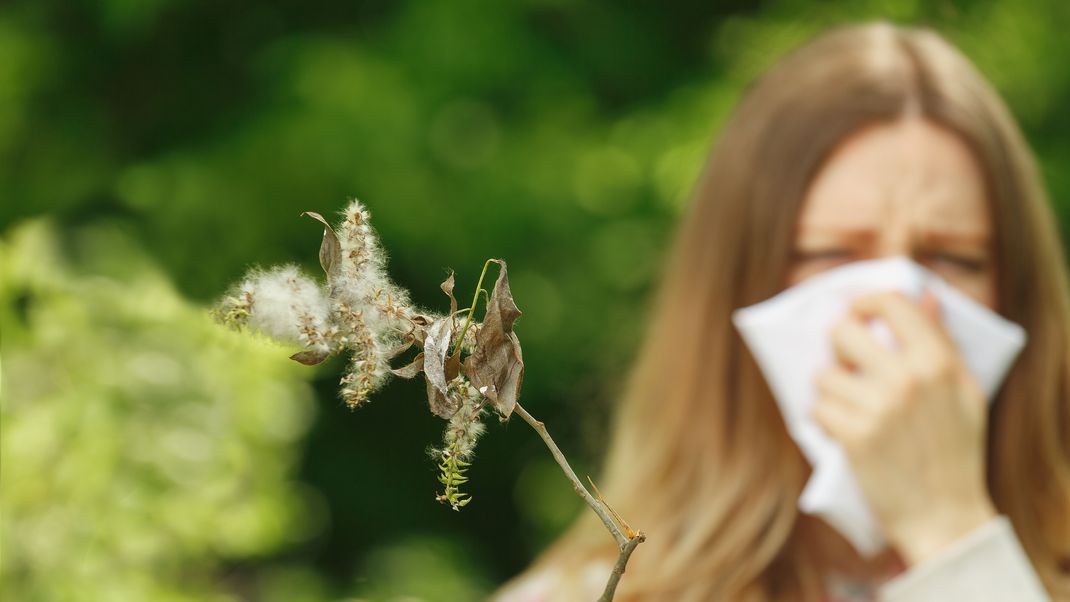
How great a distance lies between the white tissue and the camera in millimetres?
1486

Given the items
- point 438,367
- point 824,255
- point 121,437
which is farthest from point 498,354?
point 824,255

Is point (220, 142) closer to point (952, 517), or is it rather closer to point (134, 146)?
point (134, 146)

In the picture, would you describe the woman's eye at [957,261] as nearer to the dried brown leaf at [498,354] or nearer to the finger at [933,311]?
the finger at [933,311]

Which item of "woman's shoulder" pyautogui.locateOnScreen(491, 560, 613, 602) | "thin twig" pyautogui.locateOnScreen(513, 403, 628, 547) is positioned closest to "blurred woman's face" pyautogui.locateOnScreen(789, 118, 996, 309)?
"woman's shoulder" pyautogui.locateOnScreen(491, 560, 613, 602)

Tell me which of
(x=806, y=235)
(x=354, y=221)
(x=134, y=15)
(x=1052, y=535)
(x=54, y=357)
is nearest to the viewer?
(x=354, y=221)

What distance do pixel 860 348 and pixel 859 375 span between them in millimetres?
42

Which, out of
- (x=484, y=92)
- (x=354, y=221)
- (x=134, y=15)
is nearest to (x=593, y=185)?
(x=484, y=92)

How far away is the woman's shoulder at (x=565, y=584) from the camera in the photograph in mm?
1669

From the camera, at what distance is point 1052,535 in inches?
72.2

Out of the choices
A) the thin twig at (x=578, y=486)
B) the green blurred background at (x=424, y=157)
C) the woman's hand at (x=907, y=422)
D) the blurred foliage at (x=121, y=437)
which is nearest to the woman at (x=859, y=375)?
the woman's hand at (x=907, y=422)

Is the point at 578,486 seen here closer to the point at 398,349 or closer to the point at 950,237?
the point at 398,349

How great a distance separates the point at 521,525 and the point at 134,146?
1.61m

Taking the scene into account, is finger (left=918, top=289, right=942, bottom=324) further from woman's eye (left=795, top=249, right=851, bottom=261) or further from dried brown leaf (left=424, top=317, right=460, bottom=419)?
dried brown leaf (left=424, top=317, right=460, bottom=419)

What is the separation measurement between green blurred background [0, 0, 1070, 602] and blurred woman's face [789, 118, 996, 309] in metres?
0.85
